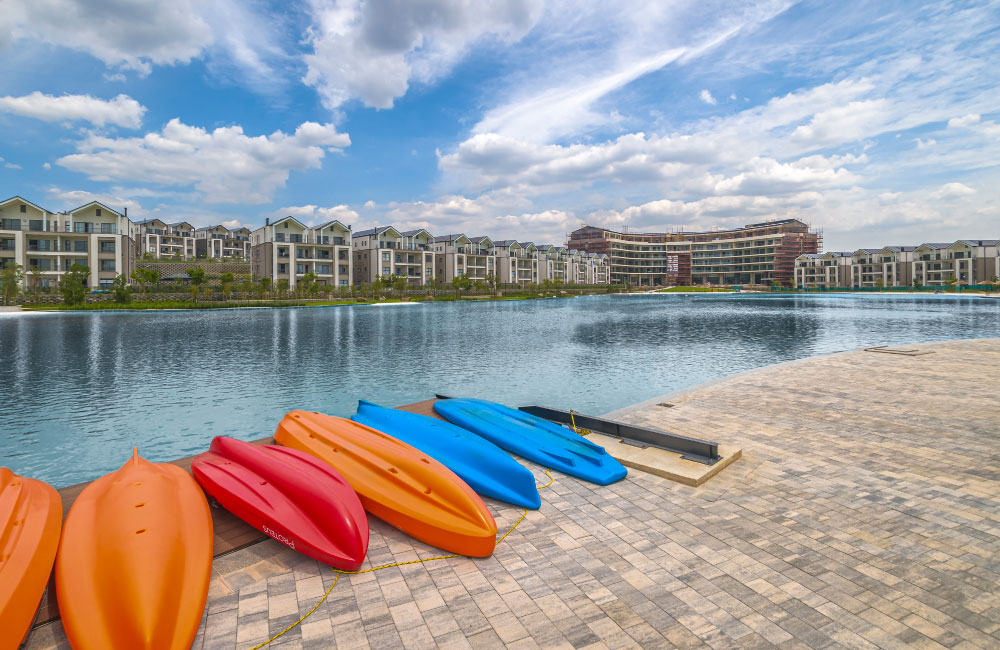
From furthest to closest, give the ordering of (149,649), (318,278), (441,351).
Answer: (318,278) < (441,351) < (149,649)

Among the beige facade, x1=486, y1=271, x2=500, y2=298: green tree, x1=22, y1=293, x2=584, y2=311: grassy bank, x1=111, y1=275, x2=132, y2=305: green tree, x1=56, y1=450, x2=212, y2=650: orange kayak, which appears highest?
the beige facade

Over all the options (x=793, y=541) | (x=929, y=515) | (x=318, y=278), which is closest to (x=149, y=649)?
(x=793, y=541)

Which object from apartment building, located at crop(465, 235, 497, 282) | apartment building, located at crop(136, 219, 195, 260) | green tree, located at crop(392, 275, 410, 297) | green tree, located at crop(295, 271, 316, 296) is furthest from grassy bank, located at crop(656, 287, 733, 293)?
apartment building, located at crop(136, 219, 195, 260)

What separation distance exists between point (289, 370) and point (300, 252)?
65.3 metres

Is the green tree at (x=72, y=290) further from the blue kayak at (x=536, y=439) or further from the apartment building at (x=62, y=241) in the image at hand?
the blue kayak at (x=536, y=439)

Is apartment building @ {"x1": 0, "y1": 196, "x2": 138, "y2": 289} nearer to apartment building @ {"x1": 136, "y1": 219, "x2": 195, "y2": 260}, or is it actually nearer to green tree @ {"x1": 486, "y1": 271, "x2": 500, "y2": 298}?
apartment building @ {"x1": 136, "y1": 219, "x2": 195, "y2": 260}

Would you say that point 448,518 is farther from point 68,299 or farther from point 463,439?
point 68,299

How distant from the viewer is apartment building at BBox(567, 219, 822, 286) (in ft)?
520

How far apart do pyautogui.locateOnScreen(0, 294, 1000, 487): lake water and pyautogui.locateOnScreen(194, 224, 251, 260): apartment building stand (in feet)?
288

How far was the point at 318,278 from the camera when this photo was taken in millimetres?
81562

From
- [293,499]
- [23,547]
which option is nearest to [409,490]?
[293,499]

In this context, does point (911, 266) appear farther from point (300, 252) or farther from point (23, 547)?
point (23, 547)

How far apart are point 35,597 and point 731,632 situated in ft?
18.7

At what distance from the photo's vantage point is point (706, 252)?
174 metres
